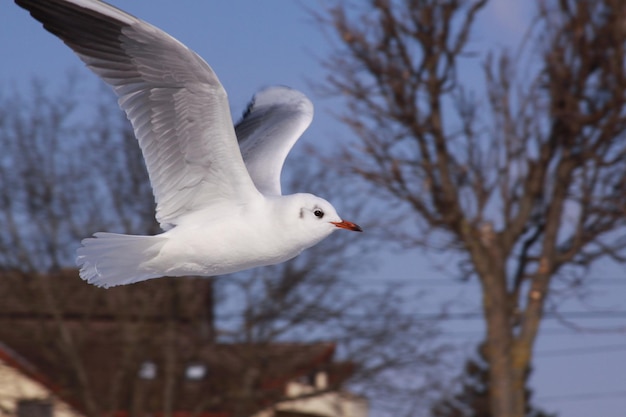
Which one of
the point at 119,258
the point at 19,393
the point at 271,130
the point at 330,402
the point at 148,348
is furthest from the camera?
the point at 19,393

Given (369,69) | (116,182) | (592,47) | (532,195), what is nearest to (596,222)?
(532,195)

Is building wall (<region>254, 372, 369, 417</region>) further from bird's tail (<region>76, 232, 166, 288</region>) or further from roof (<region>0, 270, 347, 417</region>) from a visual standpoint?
bird's tail (<region>76, 232, 166, 288</region>)

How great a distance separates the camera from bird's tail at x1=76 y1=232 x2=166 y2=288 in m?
3.64

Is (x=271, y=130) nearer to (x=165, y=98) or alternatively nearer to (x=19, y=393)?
(x=165, y=98)

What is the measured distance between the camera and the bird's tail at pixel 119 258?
12.0ft

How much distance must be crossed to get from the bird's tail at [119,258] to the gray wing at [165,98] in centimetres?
22

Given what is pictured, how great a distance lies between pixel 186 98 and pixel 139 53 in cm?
22

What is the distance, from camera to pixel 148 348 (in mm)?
10852

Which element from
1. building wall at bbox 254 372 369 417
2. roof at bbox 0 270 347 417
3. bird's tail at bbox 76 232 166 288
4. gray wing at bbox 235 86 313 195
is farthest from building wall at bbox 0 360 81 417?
bird's tail at bbox 76 232 166 288

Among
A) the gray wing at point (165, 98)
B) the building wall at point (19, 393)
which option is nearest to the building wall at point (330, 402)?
the building wall at point (19, 393)

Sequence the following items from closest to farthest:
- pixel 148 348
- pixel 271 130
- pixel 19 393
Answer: pixel 271 130 < pixel 148 348 < pixel 19 393

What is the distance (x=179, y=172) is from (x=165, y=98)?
0.90 ft

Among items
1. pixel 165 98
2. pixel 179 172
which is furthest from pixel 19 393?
pixel 165 98

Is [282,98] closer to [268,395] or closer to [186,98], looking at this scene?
[186,98]
